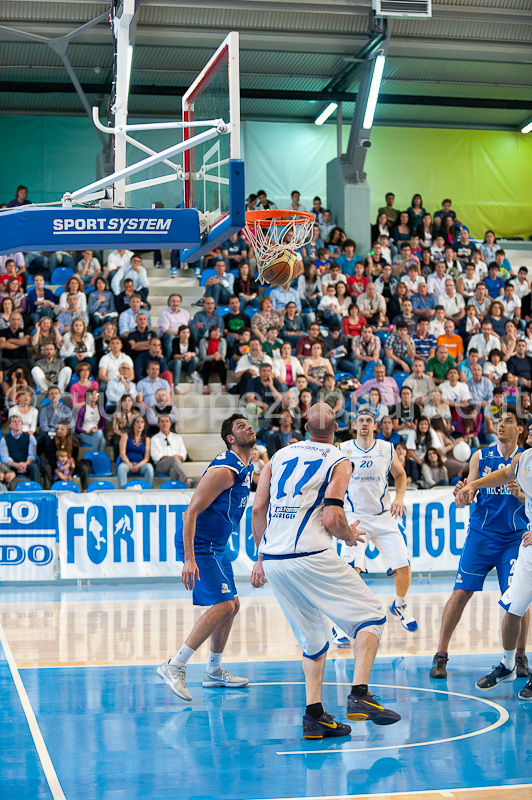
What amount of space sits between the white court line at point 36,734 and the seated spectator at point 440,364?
10232 millimetres

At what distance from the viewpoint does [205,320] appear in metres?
16.7

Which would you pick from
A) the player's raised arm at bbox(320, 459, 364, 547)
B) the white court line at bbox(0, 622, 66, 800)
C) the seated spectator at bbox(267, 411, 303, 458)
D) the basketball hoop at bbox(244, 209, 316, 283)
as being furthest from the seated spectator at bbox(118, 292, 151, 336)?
the player's raised arm at bbox(320, 459, 364, 547)

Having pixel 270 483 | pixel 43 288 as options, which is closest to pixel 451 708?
pixel 270 483

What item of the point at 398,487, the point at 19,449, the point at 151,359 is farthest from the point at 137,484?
the point at 398,487

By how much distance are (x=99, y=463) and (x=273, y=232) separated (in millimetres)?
6859

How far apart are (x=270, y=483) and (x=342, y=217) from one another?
15700mm

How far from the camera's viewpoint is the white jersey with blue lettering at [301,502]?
239 inches

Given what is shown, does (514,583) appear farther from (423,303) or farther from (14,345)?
(423,303)

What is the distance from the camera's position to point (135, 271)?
17391mm

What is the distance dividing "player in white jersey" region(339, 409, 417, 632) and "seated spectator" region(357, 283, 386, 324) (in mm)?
8751

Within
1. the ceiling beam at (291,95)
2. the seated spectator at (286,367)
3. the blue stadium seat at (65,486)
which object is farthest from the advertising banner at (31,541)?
the ceiling beam at (291,95)

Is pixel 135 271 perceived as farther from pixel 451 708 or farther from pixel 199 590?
pixel 451 708

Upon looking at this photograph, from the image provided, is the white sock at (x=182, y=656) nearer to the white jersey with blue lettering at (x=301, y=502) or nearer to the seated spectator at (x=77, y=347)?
the white jersey with blue lettering at (x=301, y=502)

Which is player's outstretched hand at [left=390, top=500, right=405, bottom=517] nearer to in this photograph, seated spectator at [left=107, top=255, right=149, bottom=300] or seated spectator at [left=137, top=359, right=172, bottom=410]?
seated spectator at [left=137, top=359, right=172, bottom=410]
